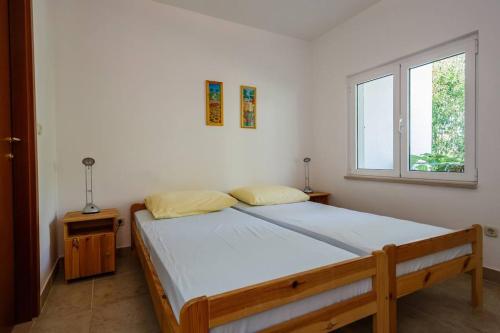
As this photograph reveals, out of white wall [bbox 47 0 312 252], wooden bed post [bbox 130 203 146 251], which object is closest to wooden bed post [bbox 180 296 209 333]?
wooden bed post [bbox 130 203 146 251]

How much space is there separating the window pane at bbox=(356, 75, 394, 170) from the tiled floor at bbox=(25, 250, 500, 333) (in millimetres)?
1341

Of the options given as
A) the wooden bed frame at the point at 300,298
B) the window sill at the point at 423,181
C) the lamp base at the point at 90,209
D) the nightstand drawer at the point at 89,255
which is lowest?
the nightstand drawer at the point at 89,255

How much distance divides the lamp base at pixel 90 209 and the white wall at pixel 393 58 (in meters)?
2.67

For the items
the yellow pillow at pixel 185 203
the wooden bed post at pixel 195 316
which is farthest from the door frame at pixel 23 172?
the wooden bed post at pixel 195 316

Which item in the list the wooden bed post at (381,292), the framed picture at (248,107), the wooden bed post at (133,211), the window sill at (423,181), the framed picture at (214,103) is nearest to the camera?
the wooden bed post at (381,292)

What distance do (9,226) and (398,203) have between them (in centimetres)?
309

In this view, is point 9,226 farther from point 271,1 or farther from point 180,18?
point 271,1

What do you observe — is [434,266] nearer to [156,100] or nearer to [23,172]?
[23,172]

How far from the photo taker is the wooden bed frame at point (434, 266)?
4.41 feet

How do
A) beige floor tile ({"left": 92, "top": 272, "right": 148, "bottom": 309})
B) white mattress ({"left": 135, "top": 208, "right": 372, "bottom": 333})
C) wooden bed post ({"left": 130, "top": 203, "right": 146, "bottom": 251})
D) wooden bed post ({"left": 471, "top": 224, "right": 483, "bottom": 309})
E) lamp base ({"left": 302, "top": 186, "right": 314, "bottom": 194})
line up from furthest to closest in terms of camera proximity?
1. lamp base ({"left": 302, "top": 186, "right": 314, "bottom": 194})
2. wooden bed post ({"left": 130, "top": 203, "right": 146, "bottom": 251})
3. beige floor tile ({"left": 92, "top": 272, "right": 148, "bottom": 309})
4. wooden bed post ({"left": 471, "top": 224, "right": 483, "bottom": 309})
5. white mattress ({"left": 135, "top": 208, "right": 372, "bottom": 333})

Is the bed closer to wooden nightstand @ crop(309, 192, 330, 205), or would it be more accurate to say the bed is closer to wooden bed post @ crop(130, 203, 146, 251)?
wooden nightstand @ crop(309, 192, 330, 205)

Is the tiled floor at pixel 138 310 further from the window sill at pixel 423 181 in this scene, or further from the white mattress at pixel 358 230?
the window sill at pixel 423 181

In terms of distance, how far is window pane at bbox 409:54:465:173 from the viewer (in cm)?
232

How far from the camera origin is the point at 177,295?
3.50ft
